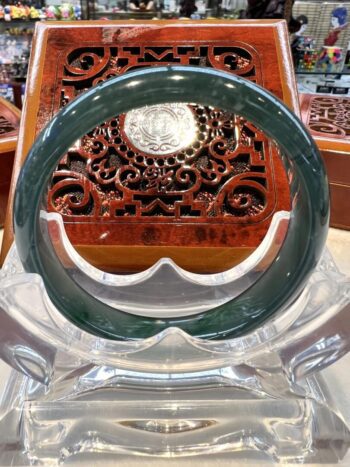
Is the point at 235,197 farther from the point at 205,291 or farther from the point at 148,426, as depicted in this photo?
the point at 148,426

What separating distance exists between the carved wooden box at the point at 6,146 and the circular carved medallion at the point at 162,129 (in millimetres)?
267

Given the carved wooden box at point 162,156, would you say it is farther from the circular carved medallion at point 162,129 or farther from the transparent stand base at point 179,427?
the transparent stand base at point 179,427

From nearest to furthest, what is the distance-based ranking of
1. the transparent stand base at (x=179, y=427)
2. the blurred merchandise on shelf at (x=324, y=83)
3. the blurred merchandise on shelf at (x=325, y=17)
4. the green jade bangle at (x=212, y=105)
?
the green jade bangle at (x=212, y=105), the transparent stand base at (x=179, y=427), the blurred merchandise on shelf at (x=325, y=17), the blurred merchandise on shelf at (x=324, y=83)

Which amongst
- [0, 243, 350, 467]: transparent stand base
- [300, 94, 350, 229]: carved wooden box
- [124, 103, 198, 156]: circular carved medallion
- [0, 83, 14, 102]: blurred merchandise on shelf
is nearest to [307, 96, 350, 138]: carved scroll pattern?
[300, 94, 350, 229]: carved wooden box

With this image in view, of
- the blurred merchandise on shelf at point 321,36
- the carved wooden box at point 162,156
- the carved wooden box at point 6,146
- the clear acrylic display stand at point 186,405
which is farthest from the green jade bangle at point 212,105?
the blurred merchandise on shelf at point 321,36

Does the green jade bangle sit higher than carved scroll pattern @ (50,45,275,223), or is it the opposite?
carved scroll pattern @ (50,45,275,223)

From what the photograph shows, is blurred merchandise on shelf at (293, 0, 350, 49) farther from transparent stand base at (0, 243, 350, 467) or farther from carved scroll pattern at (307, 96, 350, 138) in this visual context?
transparent stand base at (0, 243, 350, 467)

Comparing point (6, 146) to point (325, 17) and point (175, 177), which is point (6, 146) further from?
point (325, 17)

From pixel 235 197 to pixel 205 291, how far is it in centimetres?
25

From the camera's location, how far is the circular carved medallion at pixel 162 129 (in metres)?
0.87

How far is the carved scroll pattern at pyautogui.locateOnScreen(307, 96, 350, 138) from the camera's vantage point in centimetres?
97

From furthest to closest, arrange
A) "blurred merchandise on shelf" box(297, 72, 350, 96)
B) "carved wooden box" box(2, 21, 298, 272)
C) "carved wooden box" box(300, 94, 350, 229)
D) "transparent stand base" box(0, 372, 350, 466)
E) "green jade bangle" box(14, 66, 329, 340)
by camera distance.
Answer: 1. "blurred merchandise on shelf" box(297, 72, 350, 96)
2. "carved wooden box" box(300, 94, 350, 229)
3. "carved wooden box" box(2, 21, 298, 272)
4. "transparent stand base" box(0, 372, 350, 466)
5. "green jade bangle" box(14, 66, 329, 340)

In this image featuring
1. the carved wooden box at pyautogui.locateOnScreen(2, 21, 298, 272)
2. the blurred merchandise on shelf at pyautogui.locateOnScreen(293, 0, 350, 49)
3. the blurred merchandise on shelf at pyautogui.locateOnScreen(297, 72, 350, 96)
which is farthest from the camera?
the blurred merchandise on shelf at pyautogui.locateOnScreen(297, 72, 350, 96)

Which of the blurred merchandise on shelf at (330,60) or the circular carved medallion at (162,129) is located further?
the blurred merchandise on shelf at (330,60)
